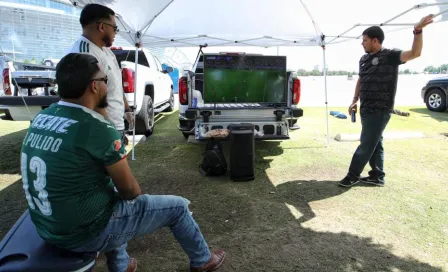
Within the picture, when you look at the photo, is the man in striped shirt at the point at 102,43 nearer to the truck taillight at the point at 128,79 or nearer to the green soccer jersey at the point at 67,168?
the green soccer jersey at the point at 67,168

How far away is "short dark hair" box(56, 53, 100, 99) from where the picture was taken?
5.53 feet

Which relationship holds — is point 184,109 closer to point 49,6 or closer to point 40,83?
point 40,83


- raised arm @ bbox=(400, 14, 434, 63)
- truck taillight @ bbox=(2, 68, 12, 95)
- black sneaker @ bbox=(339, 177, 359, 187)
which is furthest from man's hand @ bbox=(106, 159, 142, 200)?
truck taillight @ bbox=(2, 68, 12, 95)

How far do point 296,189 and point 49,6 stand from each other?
14441 mm

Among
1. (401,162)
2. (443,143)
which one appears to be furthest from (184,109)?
(443,143)

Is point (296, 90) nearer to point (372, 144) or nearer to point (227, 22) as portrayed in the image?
point (372, 144)

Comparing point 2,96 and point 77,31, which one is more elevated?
point 77,31

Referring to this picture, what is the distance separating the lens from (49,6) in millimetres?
13930

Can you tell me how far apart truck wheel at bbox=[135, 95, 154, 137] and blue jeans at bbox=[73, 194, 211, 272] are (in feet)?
15.6

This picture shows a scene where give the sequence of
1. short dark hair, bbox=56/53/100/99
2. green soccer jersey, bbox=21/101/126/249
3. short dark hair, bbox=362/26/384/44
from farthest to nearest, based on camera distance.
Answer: short dark hair, bbox=362/26/384/44
short dark hair, bbox=56/53/100/99
green soccer jersey, bbox=21/101/126/249

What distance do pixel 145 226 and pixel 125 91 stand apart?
439 cm

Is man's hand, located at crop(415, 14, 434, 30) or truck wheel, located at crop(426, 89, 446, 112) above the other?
man's hand, located at crop(415, 14, 434, 30)

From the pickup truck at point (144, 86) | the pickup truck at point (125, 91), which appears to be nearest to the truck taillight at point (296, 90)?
the pickup truck at point (125, 91)

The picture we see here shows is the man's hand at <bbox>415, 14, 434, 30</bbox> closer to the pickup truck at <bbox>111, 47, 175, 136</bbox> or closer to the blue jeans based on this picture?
the blue jeans
